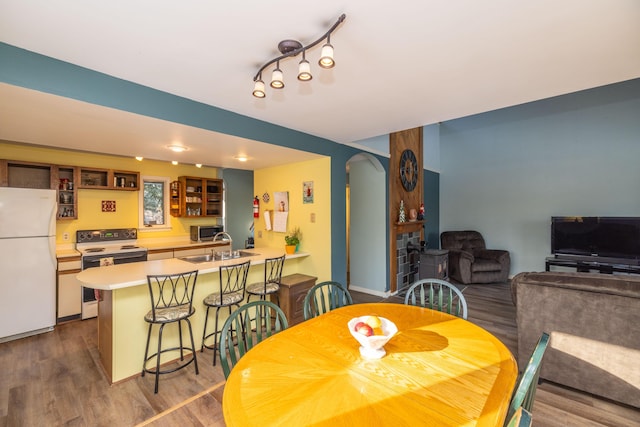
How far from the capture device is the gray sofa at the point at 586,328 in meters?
2.00

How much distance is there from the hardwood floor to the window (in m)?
2.29

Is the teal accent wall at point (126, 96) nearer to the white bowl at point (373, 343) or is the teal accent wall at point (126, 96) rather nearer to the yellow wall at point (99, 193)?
the white bowl at point (373, 343)

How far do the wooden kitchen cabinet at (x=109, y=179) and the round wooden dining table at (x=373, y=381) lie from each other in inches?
168

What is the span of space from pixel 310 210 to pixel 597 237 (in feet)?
15.2

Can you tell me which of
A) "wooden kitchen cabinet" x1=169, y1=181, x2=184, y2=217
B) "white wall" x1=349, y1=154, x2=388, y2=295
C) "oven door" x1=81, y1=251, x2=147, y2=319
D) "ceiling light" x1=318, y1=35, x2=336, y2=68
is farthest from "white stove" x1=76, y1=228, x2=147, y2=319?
"ceiling light" x1=318, y1=35, x2=336, y2=68

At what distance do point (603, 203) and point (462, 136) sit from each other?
281 centimetres

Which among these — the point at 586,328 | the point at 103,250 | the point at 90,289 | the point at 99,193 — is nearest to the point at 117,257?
the point at 103,250

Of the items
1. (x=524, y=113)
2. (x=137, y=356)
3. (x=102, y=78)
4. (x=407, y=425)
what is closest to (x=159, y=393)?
(x=137, y=356)

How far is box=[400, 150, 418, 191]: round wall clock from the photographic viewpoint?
535cm

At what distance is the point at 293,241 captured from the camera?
3922 mm

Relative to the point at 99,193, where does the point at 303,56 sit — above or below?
above

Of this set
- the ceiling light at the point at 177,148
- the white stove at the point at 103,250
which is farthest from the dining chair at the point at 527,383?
the white stove at the point at 103,250

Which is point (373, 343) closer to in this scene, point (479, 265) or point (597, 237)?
point (479, 265)

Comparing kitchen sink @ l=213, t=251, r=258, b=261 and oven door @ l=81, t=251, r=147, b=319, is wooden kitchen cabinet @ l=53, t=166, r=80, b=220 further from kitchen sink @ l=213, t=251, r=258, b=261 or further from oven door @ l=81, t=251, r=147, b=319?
kitchen sink @ l=213, t=251, r=258, b=261
